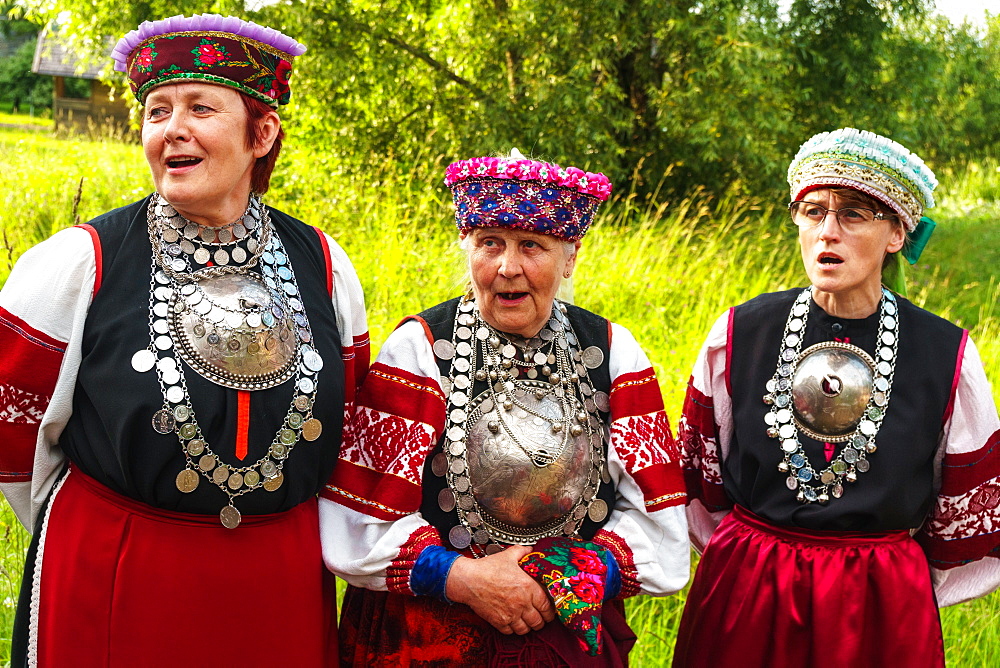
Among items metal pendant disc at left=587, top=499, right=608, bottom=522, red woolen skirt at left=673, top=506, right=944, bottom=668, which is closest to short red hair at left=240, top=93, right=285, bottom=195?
metal pendant disc at left=587, top=499, right=608, bottom=522

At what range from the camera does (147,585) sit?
2.08 m

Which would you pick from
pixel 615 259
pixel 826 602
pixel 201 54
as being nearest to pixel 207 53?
pixel 201 54

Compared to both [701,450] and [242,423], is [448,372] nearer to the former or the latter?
[242,423]

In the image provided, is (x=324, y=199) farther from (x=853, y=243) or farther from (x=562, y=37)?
(x=853, y=243)

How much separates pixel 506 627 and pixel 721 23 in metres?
7.29

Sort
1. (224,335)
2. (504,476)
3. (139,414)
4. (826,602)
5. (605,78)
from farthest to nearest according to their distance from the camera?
1. (605,78)
2. (826,602)
3. (504,476)
4. (224,335)
5. (139,414)

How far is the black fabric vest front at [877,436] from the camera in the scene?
8.18 ft

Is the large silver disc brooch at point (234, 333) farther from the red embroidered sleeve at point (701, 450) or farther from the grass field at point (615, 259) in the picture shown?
the grass field at point (615, 259)

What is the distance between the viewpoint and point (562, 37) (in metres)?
8.35

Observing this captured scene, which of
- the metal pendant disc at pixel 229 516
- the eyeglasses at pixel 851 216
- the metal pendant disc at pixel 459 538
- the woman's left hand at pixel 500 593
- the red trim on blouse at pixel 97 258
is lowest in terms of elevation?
the woman's left hand at pixel 500 593

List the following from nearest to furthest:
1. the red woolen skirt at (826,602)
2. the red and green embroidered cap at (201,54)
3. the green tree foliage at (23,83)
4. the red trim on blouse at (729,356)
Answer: the red and green embroidered cap at (201,54), the red woolen skirt at (826,602), the red trim on blouse at (729,356), the green tree foliage at (23,83)

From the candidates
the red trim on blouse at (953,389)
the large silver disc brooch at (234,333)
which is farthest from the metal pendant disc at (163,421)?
the red trim on blouse at (953,389)

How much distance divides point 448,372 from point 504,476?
0.30 metres

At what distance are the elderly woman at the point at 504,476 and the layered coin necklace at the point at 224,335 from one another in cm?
23
